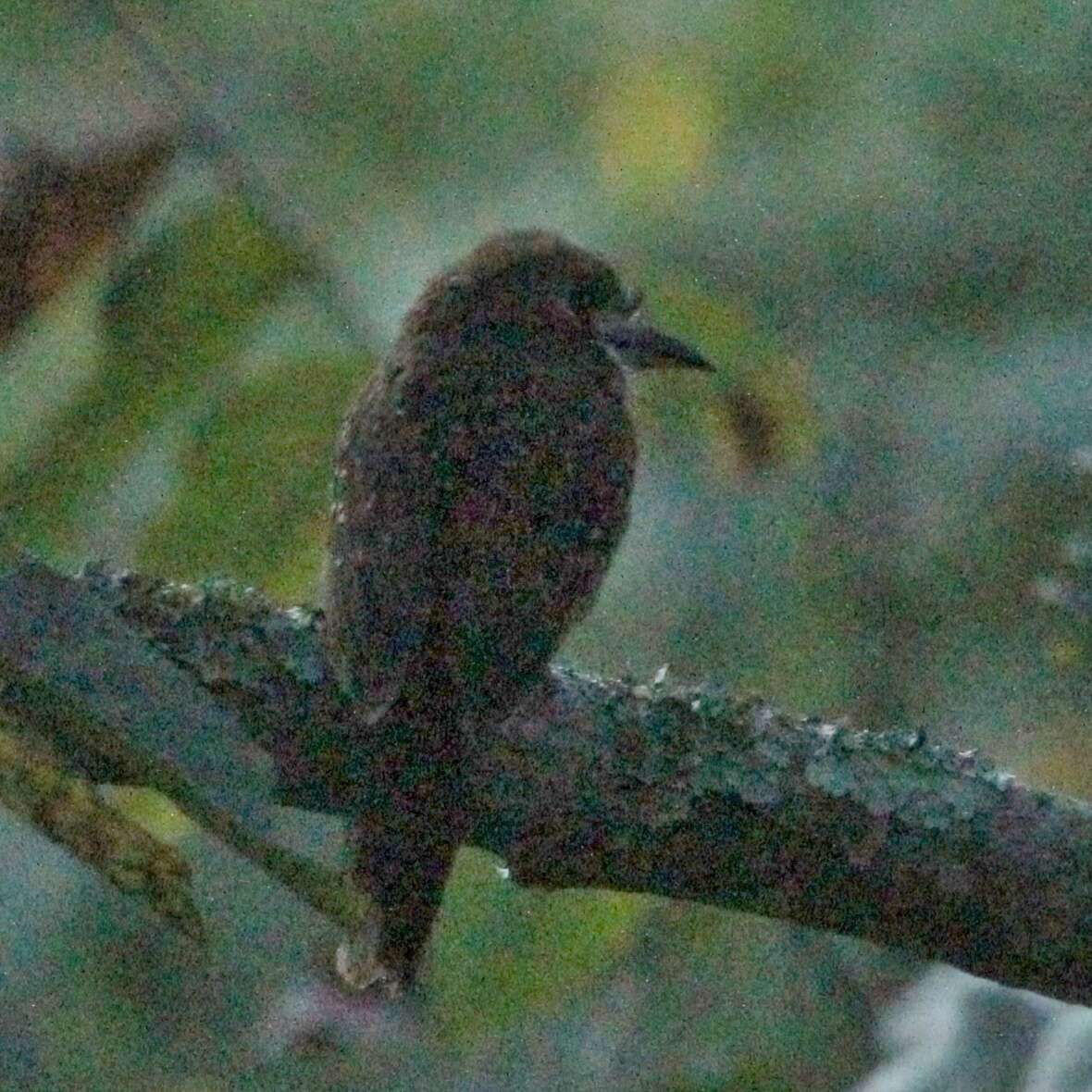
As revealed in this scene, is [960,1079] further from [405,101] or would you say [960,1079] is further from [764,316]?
[405,101]

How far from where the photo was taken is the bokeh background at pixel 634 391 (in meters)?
2.12

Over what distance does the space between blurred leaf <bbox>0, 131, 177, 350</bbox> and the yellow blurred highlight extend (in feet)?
7.43

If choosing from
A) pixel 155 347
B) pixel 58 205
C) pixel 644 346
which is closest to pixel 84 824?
pixel 58 205

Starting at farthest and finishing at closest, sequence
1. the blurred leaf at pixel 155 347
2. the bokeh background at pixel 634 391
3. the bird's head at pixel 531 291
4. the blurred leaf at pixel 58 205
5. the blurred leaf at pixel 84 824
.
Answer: the bird's head at pixel 531 291
the bokeh background at pixel 634 391
the blurred leaf at pixel 155 347
the blurred leaf at pixel 58 205
the blurred leaf at pixel 84 824

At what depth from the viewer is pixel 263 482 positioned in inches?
84.9

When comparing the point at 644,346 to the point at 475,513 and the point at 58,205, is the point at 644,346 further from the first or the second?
the point at 58,205

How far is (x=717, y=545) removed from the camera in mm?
3621

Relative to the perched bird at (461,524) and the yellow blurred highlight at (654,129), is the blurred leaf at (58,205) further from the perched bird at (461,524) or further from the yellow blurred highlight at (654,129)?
the yellow blurred highlight at (654,129)

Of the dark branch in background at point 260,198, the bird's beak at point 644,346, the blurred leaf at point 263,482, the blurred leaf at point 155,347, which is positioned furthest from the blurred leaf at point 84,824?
the bird's beak at point 644,346

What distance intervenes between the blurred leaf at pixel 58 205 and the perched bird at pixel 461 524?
43 centimetres

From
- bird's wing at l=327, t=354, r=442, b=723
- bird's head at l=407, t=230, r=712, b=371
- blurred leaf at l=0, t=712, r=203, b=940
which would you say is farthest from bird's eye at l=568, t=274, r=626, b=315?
blurred leaf at l=0, t=712, r=203, b=940

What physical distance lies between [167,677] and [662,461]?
2.03m

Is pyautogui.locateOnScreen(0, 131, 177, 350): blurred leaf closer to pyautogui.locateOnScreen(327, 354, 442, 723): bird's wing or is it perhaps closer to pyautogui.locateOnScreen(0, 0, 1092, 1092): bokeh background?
pyautogui.locateOnScreen(0, 0, 1092, 1092): bokeh background

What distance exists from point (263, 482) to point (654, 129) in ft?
7.66
